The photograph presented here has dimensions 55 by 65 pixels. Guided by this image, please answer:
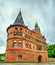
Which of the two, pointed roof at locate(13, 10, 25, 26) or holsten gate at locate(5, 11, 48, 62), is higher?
pointed roof at locate(13, 10, 25, 26)

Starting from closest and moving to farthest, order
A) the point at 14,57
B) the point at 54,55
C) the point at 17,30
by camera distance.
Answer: the point at 14,57 < the point at 17,30 < the point at 54,55

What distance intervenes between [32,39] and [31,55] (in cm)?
648

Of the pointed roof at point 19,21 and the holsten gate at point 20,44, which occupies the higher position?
the pointed roof at point 19,21

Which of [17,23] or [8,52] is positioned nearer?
[8,52]

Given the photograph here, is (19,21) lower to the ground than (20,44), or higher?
higher

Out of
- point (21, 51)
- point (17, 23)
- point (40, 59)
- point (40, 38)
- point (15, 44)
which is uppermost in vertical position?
point (17, 23)

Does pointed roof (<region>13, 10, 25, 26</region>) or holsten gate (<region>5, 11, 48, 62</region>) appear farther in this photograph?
pointed roof (<region>13, 10, 25, 26</region>)

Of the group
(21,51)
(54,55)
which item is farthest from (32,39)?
(54,55)

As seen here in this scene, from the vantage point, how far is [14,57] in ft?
124

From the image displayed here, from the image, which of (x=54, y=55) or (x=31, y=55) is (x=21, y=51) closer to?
(x=31, y=55)

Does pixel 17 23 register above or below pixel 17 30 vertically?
above

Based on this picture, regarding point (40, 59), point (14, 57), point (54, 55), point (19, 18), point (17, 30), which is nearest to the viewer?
point (14, 57)

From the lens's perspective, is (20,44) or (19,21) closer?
(20,44)

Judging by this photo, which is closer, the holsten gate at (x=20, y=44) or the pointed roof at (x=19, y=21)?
the holsten gate at (x=20, y=44)
